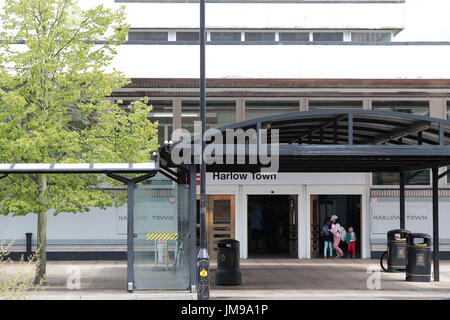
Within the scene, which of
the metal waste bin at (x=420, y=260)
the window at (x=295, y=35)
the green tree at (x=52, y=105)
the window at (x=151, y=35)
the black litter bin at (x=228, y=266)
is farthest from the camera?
the window at (x=295, y=35)

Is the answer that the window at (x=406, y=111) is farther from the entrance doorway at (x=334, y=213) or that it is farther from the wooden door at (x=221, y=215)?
the wooden door at (x=221, y=215)

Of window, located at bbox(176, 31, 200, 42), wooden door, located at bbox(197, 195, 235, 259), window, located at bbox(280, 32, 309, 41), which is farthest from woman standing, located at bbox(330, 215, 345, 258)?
window, located at bbox(176, 31, 200, 42)

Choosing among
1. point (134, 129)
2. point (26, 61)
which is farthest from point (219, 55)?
point (26, 61)

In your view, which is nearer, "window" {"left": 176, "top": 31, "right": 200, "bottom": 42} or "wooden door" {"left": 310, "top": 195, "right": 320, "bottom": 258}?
"wooden door" {"left": 310, "top": 195, "right": 320, "bottom": 258}

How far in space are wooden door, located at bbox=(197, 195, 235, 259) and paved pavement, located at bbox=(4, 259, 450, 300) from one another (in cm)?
204

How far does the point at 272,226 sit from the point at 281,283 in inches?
381

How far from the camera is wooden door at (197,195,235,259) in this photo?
82.2ft

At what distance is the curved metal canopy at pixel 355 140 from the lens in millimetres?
15055

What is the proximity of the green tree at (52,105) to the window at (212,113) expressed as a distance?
7.57 m

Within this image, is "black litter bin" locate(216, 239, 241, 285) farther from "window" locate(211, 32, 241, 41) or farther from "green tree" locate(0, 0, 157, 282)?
"window" locate(211, 32, 241, 41)

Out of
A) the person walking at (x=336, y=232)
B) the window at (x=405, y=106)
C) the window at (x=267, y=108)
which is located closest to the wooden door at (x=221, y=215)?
the window at (x=267, y=108)

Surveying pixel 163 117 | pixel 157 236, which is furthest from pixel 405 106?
pixel 157 236
